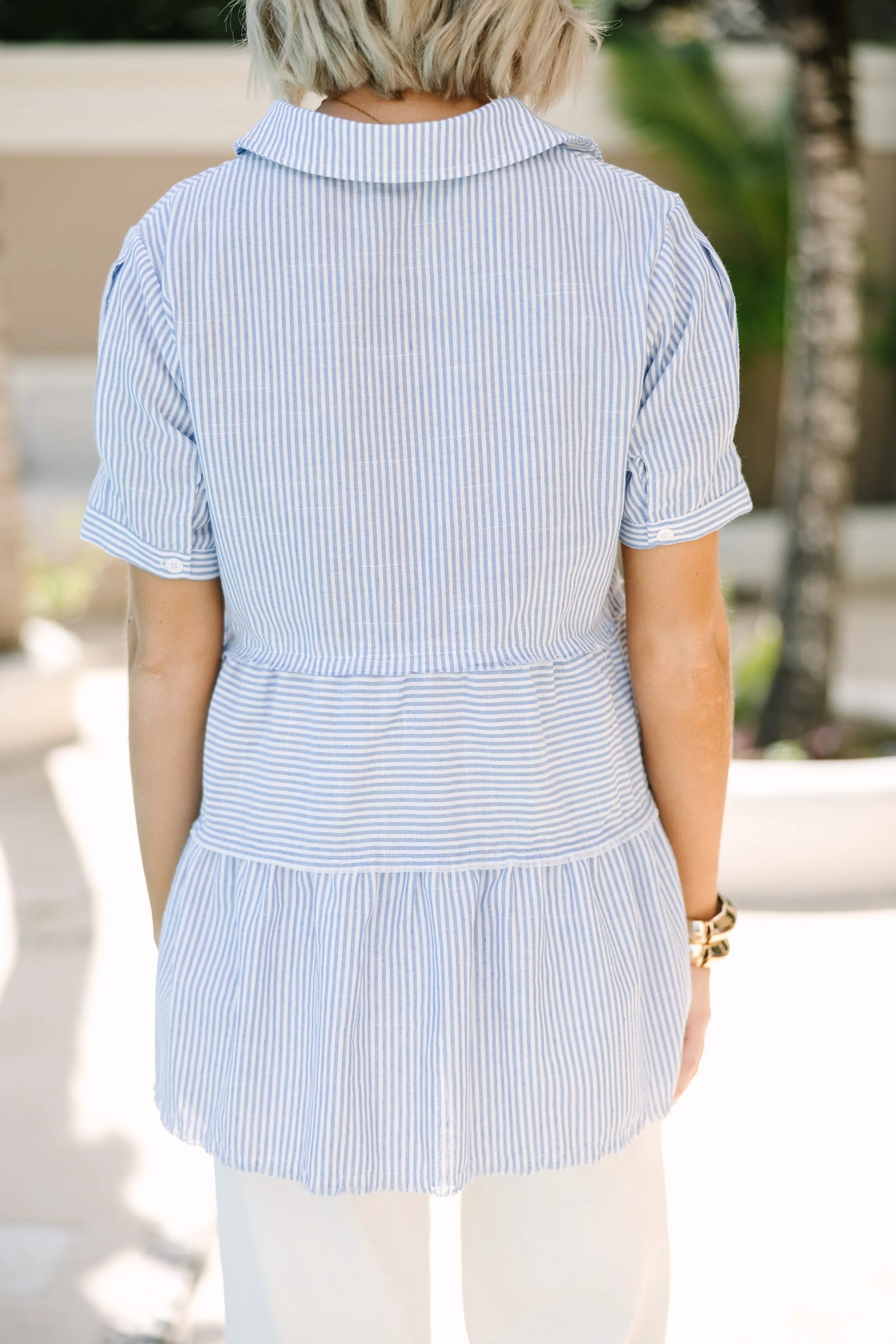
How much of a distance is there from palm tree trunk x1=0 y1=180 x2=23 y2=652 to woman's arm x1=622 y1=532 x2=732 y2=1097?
4.38 metres

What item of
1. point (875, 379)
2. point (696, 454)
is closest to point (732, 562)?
point (875, 379)

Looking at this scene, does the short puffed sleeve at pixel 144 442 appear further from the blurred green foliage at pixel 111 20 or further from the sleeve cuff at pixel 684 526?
the blurred green foliage at pixel 111 20

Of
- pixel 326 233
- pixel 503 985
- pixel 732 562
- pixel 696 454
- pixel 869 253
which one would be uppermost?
pixel 326 233

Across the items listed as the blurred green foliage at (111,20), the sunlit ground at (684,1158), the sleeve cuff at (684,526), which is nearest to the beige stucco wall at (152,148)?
the blurred green foliage at (111,20)

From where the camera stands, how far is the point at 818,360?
171 inches

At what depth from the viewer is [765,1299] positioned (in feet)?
7.43

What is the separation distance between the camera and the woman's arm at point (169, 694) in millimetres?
1300

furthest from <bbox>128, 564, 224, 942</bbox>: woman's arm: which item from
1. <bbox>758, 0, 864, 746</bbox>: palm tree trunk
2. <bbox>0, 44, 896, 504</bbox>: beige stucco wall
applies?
<bbox>0, 44, 896, 504</bbox>: beige stucco wall

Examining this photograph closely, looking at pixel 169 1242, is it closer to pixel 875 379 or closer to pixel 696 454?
pixel 696 454

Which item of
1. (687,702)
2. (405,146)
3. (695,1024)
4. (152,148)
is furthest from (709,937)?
(152,148)

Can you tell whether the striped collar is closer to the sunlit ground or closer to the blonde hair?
the blonde hair

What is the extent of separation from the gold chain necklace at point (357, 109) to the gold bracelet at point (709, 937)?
0.85 metres

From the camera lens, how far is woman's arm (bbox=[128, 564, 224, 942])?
130cm

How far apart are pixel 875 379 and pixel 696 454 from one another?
9.30 metres
